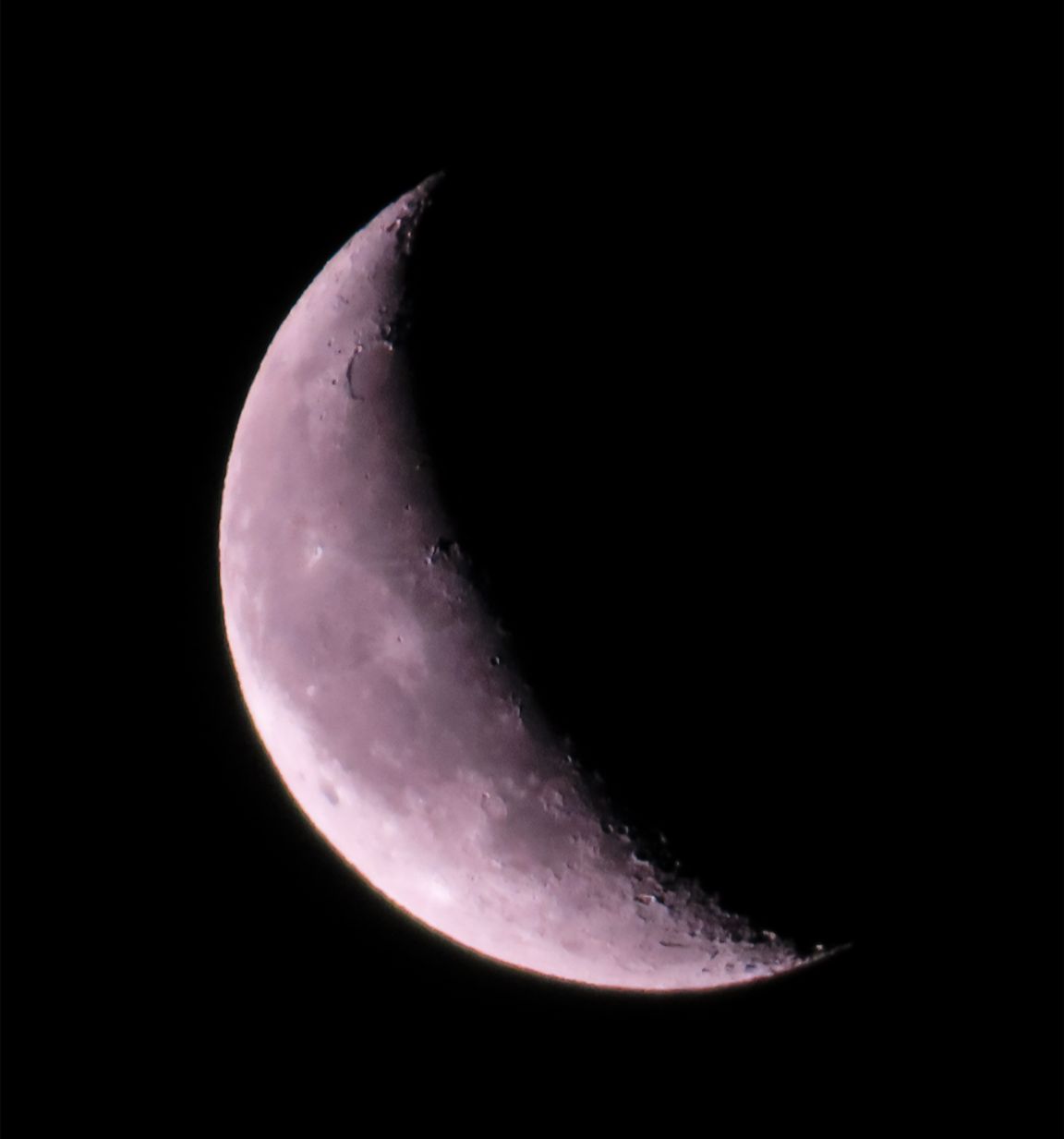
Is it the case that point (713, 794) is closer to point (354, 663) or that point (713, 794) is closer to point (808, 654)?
point (808, 654)

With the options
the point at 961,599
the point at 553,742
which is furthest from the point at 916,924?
the point at 553,742

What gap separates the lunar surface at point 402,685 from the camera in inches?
85.5

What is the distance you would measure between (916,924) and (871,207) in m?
1.67

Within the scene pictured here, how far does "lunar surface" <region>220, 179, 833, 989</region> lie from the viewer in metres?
2.17

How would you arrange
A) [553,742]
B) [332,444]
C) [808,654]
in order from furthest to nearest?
1. [332,444]
2. [553,742]
3. [808,654]

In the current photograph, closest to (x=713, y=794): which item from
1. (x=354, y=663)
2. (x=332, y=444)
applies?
(x=354, y=663)

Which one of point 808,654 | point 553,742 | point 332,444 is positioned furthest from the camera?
point 332,444

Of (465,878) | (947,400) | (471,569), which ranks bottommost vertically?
(465,878)

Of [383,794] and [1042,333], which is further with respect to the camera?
[383,794]

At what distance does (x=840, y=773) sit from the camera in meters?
2.09

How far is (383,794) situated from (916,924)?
1326 mm

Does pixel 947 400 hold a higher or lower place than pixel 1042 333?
lower

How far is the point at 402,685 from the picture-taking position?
221 cm

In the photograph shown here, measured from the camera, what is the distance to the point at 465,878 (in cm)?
244
